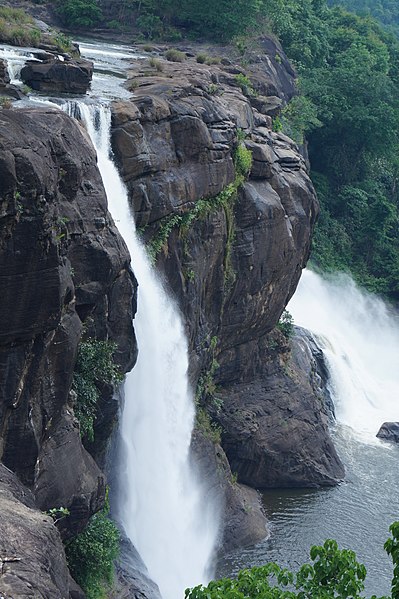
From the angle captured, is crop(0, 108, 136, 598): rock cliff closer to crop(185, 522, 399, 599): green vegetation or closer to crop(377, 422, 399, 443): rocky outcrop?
crop(185, 522, 399, 599): green vegetation

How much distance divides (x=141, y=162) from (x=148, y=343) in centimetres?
447

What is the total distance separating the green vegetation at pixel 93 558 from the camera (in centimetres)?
2045

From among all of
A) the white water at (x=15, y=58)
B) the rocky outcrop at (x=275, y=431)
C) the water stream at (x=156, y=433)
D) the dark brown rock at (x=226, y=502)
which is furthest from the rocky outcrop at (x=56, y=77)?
the rocky outcrop at (x=275, y=431)

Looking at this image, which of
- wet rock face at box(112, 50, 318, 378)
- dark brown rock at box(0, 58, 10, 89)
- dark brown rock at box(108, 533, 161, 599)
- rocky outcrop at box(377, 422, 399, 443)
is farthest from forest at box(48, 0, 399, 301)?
dark brown rock at box(108, 533, 161, 599)

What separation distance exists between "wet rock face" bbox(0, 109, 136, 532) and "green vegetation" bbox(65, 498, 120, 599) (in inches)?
38.8

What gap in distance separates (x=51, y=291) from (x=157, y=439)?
404 inches

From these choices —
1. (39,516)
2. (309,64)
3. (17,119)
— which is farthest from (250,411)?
(309,64)

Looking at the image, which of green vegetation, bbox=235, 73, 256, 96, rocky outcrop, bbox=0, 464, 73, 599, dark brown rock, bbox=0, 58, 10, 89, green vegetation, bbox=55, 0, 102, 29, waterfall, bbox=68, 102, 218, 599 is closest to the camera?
rocky outcrop, bbox=0, 464, 73, 599

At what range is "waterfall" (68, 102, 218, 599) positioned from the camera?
24969 mm

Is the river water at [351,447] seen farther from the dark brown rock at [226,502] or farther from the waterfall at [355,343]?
the dark brown rock at [226,502]

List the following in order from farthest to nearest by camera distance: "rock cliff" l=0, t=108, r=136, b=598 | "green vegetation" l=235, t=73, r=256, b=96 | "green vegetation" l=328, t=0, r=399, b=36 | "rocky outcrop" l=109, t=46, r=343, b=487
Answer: "green vegetation" l=328, t=0, r=399, b=36 → "green vegetation" l=235, t=73, r=256, b=96 → "rocky outcrop" l=109, t=46, r=343, b=487 → "rock cliff" l=0, t=108, r=136, b=598

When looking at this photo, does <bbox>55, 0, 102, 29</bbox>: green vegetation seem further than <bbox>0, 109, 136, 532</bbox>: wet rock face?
Yes

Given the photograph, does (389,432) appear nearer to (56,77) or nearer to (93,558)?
(56,77)

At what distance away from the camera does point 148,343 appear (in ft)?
83.9
